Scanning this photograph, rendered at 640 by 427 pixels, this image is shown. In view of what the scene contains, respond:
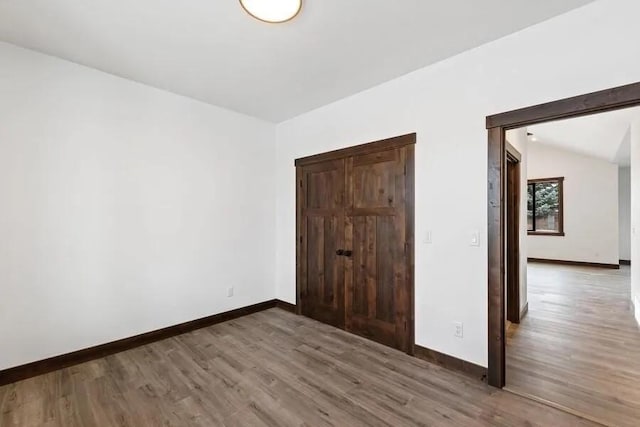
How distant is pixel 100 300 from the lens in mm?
2779

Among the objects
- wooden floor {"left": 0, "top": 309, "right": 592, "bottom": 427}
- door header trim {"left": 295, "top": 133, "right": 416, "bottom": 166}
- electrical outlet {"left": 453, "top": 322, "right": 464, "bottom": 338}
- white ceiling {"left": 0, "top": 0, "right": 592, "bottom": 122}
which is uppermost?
white ceiling {"left": 0, "top": 0, "right": 592, "bottom": 122}

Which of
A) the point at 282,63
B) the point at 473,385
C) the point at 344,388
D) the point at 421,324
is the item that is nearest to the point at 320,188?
the point at 282,63

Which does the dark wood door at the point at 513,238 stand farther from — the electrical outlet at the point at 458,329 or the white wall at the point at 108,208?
the white wall at the point at 108,208

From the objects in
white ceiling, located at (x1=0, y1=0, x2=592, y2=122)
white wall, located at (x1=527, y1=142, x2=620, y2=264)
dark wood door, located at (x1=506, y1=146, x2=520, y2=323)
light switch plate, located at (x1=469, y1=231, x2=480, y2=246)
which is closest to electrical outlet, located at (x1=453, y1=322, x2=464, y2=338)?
light switch plate, located at (x1=469, y1=231, x2=480, y2=246)

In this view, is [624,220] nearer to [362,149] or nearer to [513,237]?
[513,237]

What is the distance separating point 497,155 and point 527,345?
2.09 metres

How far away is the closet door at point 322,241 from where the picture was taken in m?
3.50

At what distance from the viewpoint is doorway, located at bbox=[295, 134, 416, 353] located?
2.86 m

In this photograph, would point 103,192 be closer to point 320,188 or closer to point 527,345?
point 320,188

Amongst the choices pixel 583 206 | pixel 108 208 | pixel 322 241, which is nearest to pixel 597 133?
pixel 583 206

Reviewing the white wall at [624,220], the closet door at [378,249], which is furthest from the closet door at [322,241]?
the white wall at [624,220]

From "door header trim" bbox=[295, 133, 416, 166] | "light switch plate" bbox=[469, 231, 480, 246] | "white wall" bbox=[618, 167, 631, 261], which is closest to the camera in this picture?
"light switch plate" bbox=[469, 231, 480, 246]

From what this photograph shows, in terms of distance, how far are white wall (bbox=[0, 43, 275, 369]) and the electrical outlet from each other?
2635mm

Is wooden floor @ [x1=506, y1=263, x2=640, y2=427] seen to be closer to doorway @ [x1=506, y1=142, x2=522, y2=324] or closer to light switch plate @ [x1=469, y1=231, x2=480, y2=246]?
A: doorway @ [x1=506, y1=142, x2=522, y2=324]
